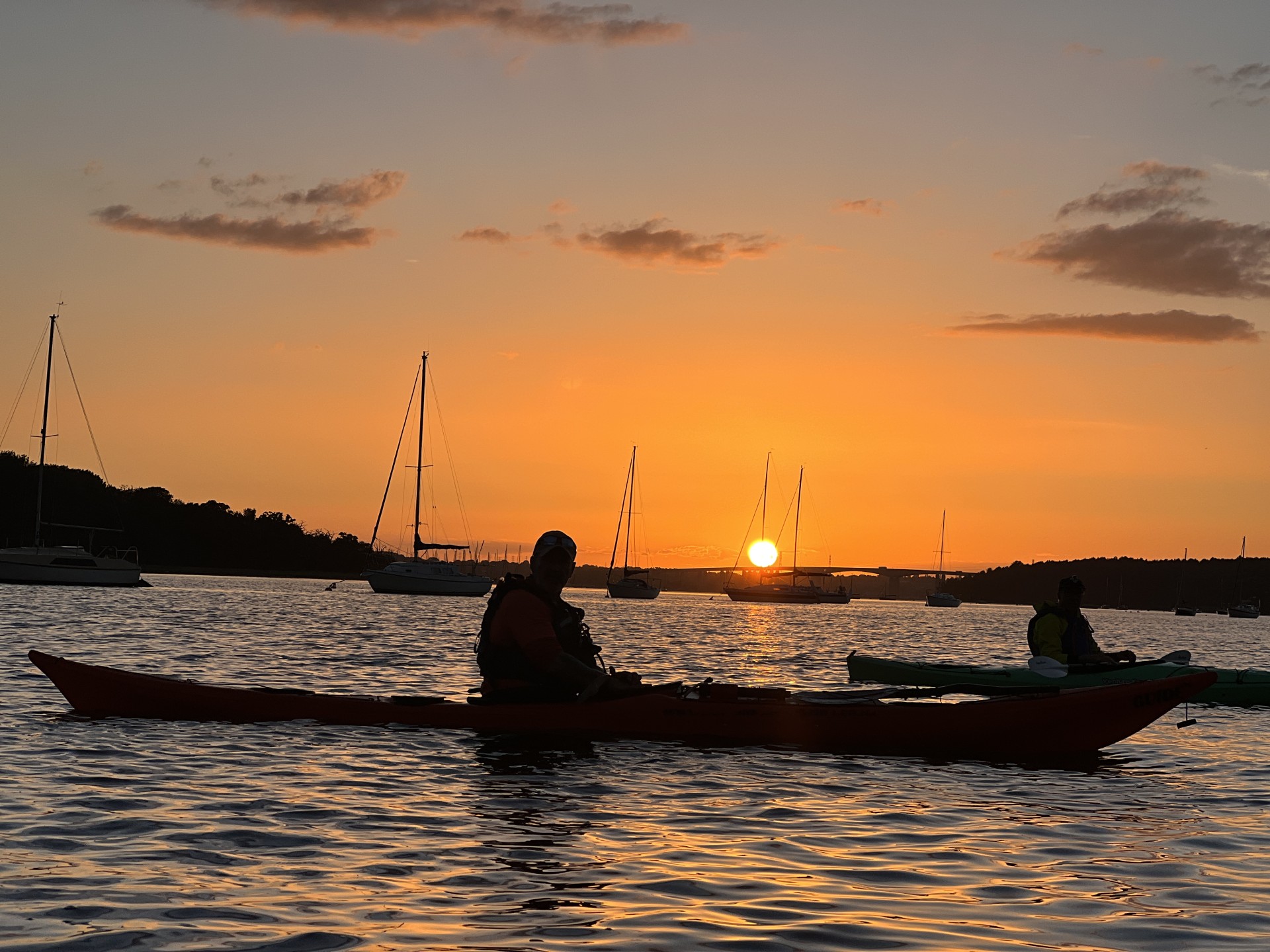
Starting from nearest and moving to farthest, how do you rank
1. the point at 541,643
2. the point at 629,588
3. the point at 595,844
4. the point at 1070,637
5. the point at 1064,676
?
the point at 595,844 < the point at 541,643 < the point at 1064,676 < the point at 1070,637 < the point at 629,588

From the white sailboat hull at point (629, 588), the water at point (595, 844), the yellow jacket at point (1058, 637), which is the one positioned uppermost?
the yellow jacket at point (1058, 637)

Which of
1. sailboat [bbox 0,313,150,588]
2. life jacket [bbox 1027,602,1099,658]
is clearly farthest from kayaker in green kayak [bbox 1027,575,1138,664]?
sailboat [bbox 0,313,150,588]

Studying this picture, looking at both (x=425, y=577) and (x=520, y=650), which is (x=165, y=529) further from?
(x=520, y=650)

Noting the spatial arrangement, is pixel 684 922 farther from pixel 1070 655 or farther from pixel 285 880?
pixel 1070 655

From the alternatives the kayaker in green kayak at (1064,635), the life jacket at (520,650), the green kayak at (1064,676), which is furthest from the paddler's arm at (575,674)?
the kayaker in green kayak at (1064,635)

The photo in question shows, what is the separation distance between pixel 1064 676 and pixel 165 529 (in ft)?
496

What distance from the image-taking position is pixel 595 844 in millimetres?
8289

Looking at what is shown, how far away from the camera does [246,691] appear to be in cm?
1384

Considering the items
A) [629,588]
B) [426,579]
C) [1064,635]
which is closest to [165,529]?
[629,588]

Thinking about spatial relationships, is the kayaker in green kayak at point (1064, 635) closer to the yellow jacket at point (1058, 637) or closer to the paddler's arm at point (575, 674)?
the yellow jacket at point (1058, 637)

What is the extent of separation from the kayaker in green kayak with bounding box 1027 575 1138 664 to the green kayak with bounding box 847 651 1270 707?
293mm

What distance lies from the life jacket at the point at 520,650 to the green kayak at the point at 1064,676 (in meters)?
4.82

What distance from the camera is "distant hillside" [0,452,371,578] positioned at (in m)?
127

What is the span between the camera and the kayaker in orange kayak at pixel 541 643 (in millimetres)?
12547
